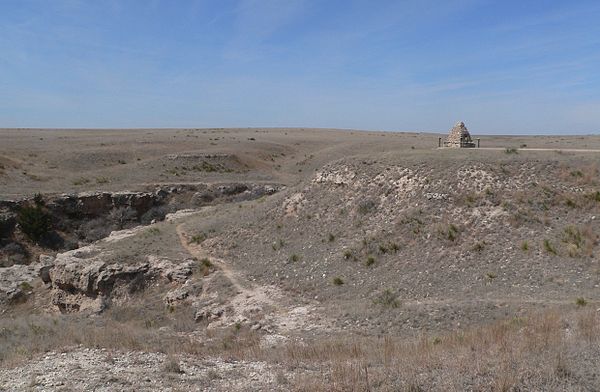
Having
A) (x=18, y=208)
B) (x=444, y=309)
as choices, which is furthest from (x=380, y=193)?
(x=18, y=208)

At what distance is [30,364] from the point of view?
8.78 m

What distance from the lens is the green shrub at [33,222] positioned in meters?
32.7

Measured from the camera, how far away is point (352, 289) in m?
17.7

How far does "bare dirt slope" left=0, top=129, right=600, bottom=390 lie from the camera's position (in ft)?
26.0

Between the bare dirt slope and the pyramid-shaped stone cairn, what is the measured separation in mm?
4050

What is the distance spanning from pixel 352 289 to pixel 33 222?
24.8 meters

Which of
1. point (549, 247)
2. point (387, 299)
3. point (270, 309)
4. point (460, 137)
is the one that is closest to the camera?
point (387, 299)

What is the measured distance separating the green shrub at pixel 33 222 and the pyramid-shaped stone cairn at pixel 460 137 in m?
27.1

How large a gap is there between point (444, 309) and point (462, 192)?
27.5ft

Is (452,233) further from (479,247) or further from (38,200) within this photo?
(38,200)

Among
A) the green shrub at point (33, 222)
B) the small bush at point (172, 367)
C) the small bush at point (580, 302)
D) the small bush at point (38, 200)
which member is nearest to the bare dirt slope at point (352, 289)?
the small bush at point (172, 367)

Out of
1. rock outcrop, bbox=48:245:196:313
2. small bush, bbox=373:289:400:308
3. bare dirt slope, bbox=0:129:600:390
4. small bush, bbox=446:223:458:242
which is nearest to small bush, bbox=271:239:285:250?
bare dirt slope, bbox=0:129:600:390

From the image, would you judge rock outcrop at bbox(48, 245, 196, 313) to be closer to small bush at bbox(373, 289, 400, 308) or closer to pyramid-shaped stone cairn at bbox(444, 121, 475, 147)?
small bush at bbox(373, 289, 400, 308)

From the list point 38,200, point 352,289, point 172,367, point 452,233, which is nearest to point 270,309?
point 352,289
